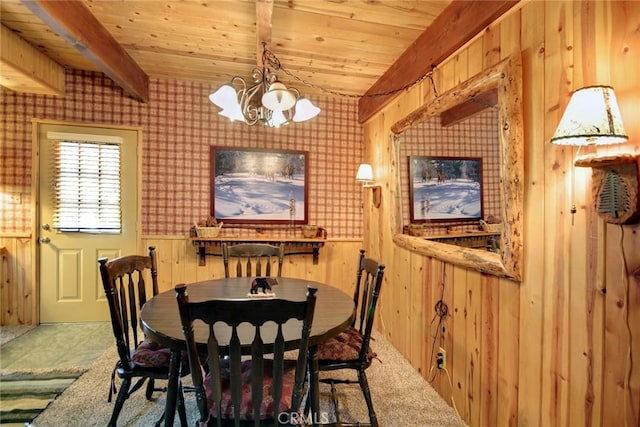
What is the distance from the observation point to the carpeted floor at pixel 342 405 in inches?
73.1

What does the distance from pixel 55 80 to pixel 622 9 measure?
13.6 ft

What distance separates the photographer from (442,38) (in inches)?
80.0

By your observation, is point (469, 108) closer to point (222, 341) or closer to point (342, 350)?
point (342, 350)

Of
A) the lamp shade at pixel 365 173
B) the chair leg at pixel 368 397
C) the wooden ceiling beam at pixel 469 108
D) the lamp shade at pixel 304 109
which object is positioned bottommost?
the chair leg at pixel 368 397

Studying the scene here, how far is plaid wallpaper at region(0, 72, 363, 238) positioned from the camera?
3160 mm

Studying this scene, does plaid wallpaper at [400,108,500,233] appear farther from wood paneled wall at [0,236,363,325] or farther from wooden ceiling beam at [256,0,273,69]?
wood paneled wall at [0,236,363,325]

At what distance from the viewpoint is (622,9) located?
41.7 inches

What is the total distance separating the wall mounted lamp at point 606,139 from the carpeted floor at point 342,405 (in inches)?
60.7

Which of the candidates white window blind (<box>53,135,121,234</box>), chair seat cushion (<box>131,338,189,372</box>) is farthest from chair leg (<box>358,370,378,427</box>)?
white window blind (<box>53,135,121,234</box>)

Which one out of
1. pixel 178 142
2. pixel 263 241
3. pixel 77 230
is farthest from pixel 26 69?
pixel 263 241

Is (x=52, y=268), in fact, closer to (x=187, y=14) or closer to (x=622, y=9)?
(x=187, y=14)

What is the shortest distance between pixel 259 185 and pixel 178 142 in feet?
3.23

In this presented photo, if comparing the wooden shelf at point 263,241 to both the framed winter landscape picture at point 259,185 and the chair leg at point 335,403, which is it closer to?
the framed winter landscape picture at point 259,185

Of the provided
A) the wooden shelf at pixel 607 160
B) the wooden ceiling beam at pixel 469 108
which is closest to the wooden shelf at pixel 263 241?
the wooden ceiling beam at pixel 469 108
